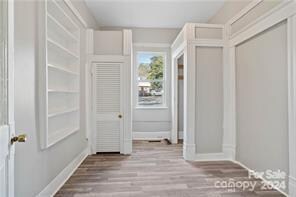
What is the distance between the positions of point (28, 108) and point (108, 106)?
7.67ft

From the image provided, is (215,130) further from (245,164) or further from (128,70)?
(128,70)

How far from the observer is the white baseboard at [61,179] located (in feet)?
7.74

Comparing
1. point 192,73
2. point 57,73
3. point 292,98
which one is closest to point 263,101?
point 292,98

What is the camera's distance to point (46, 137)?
2250 mm

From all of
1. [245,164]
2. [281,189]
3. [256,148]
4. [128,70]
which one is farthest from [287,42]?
[128,70]

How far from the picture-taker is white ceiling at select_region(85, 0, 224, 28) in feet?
13.9

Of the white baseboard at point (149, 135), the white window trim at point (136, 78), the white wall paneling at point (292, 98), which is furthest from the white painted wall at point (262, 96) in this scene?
the white baseboard at point (149, 135)

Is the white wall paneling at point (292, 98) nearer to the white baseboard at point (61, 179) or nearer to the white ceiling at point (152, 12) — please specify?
the white ceiling at point (152, 12)

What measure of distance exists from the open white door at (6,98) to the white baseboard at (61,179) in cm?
113

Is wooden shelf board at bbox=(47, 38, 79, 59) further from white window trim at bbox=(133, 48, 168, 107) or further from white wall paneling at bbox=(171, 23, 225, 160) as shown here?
white window trim at bbox=(133, 48, 168, 107)

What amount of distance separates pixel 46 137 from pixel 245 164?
2980 millimetres

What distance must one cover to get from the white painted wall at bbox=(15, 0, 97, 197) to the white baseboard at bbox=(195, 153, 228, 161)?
2511 mm

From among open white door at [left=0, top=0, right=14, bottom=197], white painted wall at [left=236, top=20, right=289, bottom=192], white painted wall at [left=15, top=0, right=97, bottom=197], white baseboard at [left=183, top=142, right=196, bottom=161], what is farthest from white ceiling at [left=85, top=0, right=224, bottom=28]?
open white door at [left=0, top=0, right=14, bottom=197]

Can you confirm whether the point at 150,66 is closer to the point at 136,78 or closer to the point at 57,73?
the point at 136,78
